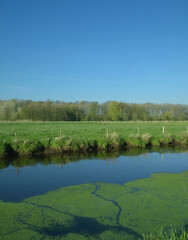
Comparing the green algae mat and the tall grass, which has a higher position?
the tall grass

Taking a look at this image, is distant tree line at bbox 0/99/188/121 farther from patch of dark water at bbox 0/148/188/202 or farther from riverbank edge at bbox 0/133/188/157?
patch of dark water at bbox 0/148/188/202

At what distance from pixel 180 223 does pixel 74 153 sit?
904 cm

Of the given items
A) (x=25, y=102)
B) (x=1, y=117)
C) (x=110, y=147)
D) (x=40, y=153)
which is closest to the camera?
(x=40, y=153)

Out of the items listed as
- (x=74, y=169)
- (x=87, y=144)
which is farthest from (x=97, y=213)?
(x=87, y=144)

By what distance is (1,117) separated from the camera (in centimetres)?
4912

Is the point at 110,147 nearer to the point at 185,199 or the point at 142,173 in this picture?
the point at 142,173

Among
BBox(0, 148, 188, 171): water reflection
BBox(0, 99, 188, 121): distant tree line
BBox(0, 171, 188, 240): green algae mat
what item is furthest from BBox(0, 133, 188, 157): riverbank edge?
BBox(0, 99, 188, 121): distant tree line

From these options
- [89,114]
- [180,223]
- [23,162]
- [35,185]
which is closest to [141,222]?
[180,223]

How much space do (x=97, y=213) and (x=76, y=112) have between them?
53.3 metres

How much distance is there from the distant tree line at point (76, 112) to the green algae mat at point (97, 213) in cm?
4667

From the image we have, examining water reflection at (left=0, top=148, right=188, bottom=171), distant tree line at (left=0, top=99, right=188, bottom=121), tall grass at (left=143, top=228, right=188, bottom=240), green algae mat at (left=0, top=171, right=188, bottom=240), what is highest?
distant tree line at (left=0, top=99, right=188, bottom=121)

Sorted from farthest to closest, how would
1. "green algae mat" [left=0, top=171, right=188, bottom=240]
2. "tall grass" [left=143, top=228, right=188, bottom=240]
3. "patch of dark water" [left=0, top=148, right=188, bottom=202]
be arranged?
"patch of dark water" [left=0, top=148, right=188, bottom=202], "green algae mat" [left=0, top=171, right=188, bottom=240], "tall grass" [left=143, top=228, right=188, bottom=240]

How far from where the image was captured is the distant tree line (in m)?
52.2

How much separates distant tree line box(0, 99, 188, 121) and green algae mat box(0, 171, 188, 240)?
4667 cm
